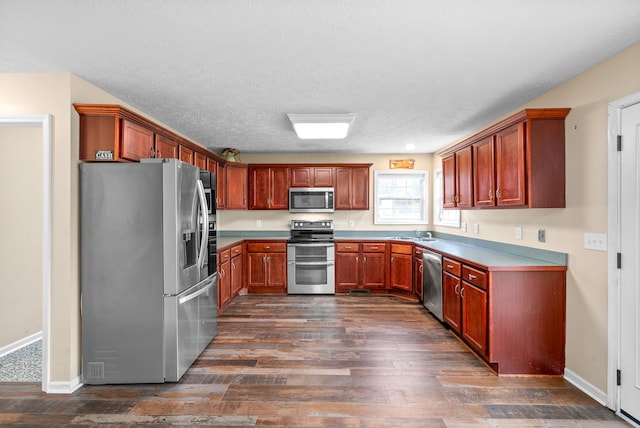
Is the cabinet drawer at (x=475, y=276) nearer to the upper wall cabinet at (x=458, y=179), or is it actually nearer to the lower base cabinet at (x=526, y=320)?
the lower base cabinet at (x=526, y=320)

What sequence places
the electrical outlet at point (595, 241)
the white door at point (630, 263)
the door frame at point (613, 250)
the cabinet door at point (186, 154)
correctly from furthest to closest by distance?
the cabinet door at point (186, 154)
the electrical outlet at point (595, 241)
the door frame at point (613, 250)
the white door at point (630, 263)

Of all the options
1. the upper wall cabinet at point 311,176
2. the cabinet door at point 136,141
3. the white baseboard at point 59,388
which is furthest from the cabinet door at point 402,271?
the white baseboard at point 59,388

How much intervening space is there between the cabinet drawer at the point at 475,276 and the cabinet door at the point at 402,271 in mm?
1786

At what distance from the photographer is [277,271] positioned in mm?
5398

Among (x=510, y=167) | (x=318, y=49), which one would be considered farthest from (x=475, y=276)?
(x=318, y=49)

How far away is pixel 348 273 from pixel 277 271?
1152 millimetres

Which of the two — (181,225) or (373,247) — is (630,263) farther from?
(373,247)

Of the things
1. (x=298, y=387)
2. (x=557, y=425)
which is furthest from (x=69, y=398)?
(x=557, y=425)

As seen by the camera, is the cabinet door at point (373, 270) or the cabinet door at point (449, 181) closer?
the cabinet door at point (449, 181)

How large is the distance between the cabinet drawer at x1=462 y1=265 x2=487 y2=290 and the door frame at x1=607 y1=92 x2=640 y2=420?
0.81 metres

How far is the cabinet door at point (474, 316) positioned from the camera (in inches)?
112

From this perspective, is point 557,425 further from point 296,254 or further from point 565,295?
point 296,254

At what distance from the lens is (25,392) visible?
252 cm

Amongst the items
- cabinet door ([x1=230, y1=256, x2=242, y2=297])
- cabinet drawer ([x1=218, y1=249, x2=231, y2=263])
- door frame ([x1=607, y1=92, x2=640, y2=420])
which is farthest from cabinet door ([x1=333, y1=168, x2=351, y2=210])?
door frame ([x1=607, y1=92, x2=640, y2=420])
